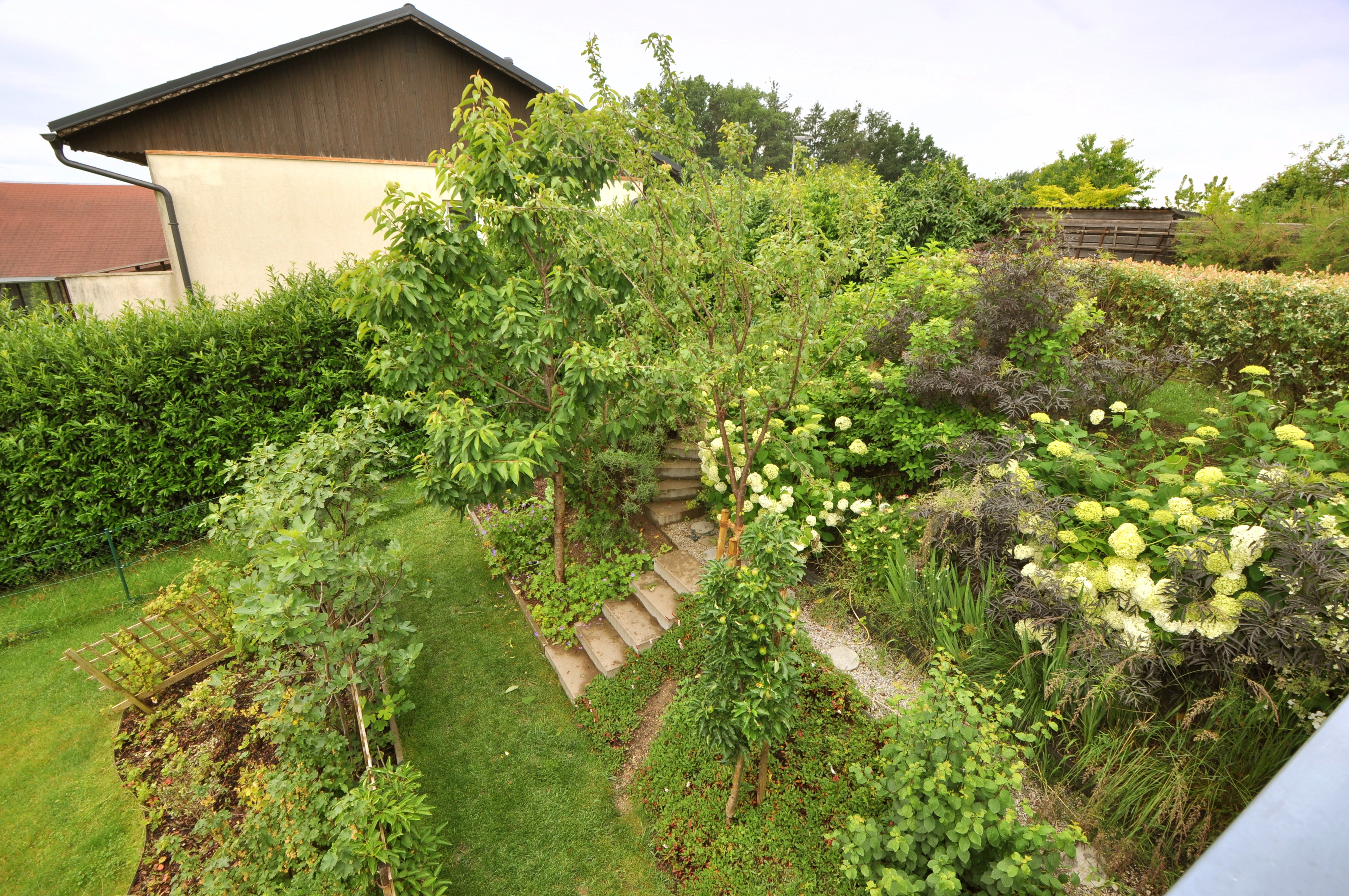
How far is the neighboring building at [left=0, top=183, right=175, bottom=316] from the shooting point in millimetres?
17234

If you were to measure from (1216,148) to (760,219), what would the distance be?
9536 mm

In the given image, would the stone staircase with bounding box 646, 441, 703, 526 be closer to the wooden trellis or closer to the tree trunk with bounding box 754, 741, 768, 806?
the tree trunk with bounding box 754, 741, 768, 806

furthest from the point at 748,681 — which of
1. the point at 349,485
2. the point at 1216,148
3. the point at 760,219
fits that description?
the point at 760,219

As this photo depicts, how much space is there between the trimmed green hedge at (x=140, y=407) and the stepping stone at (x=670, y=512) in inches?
188

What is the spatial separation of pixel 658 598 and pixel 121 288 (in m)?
11.6

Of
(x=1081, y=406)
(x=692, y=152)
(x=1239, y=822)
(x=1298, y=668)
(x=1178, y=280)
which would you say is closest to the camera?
(x=1239, y=822)

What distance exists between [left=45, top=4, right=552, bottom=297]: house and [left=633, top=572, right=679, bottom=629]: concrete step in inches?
355

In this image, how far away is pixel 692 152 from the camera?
14.1ft

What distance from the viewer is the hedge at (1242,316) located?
5.23 metres

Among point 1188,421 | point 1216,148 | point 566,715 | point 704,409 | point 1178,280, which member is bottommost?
point 566,715

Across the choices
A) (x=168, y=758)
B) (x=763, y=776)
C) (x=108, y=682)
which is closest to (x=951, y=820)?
(x=763, y=776)

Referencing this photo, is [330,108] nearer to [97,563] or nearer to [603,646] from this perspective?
[97,563]

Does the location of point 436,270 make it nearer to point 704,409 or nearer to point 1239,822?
point 704,409

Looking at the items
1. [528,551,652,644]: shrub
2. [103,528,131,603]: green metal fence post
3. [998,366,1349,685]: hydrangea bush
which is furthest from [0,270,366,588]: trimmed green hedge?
[998,366,1349,685]: hydrangea bush
